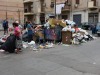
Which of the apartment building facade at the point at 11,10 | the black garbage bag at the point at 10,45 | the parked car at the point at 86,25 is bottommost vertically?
the black garbage bag at the point at 10,45

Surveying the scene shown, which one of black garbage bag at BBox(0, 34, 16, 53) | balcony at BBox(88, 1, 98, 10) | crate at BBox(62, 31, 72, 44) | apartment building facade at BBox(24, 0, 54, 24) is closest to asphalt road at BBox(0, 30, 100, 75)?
black garbage bag at BBox(0, 34, 16, 53)

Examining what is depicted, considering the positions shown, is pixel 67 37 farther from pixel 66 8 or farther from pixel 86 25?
pixel 66 8

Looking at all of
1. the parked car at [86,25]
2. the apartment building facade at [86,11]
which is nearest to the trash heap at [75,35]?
the parked car at [86,25]

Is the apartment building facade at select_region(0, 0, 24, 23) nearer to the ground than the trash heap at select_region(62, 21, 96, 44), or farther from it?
farther from it

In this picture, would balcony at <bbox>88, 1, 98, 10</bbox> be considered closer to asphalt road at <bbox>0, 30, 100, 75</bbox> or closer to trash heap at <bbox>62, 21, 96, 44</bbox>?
trash heap at <bbox>62, 21, 96, 44</bbox>

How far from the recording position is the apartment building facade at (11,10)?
112 feet

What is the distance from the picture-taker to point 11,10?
35562mm

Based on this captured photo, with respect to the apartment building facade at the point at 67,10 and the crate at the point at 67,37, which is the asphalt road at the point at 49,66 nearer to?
the crate at the point at 67,37

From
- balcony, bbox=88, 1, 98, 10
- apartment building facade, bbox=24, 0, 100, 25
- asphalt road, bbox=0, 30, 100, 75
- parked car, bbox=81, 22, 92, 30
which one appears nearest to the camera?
asphalt road, bbox=0, 30, 100, 75

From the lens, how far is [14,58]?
34.5ft

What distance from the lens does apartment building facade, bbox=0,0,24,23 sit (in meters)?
34.3

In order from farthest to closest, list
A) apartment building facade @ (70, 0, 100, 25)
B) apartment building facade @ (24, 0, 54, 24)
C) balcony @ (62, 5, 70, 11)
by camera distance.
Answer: apartment building facade @ (24, 0, 54, 24)
balcony @ (62, 5, 70, 11)
apartment building facade @ (70, 0, 100, 25)

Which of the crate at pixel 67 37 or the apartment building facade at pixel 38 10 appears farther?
the apartment building facade at pixel 38 10

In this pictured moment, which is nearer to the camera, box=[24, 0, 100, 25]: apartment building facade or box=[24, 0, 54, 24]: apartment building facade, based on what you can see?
box=[24, 0, 100, 25]: apartment building facade
